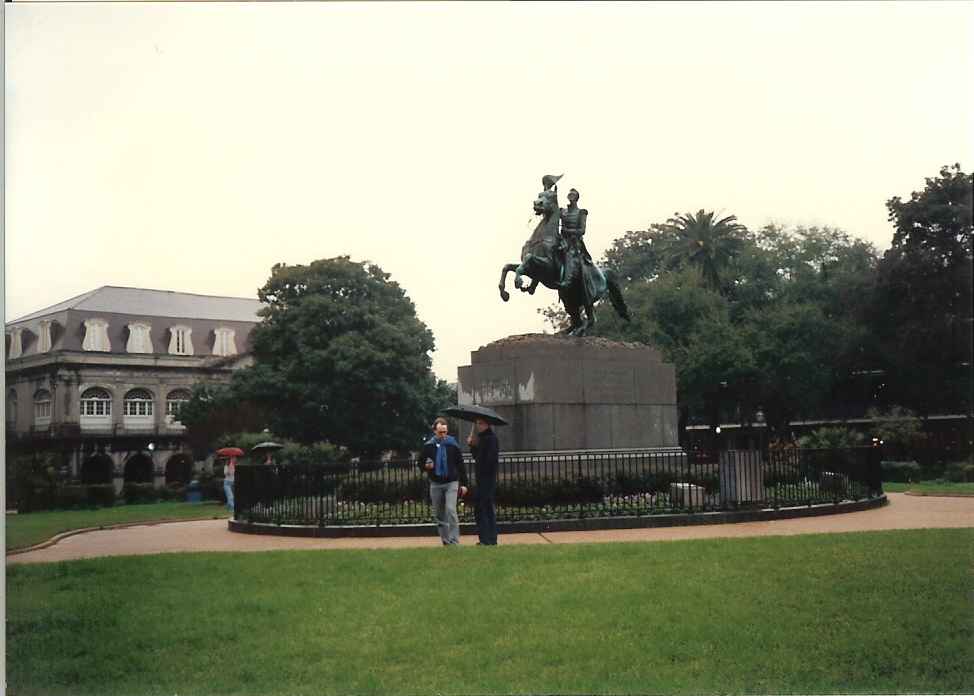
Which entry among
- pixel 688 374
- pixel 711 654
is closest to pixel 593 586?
pixel 711 654

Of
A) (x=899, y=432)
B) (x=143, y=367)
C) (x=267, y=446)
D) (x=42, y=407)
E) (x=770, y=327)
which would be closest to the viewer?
(x=42, y=407)

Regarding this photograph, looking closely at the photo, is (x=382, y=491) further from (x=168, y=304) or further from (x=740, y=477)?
(x=168, y=304)

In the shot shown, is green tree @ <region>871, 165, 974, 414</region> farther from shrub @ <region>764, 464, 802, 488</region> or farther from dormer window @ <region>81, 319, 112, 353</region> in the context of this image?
dormer window @ <region>81, 319, 112, 353</region>

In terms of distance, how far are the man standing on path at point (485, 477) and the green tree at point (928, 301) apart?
42.7ft

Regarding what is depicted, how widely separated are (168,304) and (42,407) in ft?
138

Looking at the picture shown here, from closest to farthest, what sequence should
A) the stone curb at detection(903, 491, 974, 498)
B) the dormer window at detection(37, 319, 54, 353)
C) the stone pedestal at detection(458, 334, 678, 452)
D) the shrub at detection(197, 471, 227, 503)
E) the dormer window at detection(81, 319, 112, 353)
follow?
the dormer window at detection(37, 319, 54, 353) < the stone pedestal at detection(458, 334, 678, 452) < the stone curb at detection(903, 491, 974, 498) < the shrub at detection(197, 471, 227, 503) < the dormer window at detection(81, 319, 112, 353)

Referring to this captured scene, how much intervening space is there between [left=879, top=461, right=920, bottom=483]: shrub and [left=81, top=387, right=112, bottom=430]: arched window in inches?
1228

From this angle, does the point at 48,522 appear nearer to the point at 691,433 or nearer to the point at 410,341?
the point at 410,341

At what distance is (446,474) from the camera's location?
12.8 meters

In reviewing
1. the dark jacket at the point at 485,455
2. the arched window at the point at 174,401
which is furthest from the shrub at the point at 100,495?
the arched window at the point at 174,401

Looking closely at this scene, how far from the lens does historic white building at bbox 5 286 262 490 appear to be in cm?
4112

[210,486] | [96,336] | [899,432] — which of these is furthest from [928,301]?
[96,336]

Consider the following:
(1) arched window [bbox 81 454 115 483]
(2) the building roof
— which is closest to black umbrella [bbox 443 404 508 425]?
(1) arched window [bbox 81 454 115 483]

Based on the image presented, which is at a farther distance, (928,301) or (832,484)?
(928,301)
